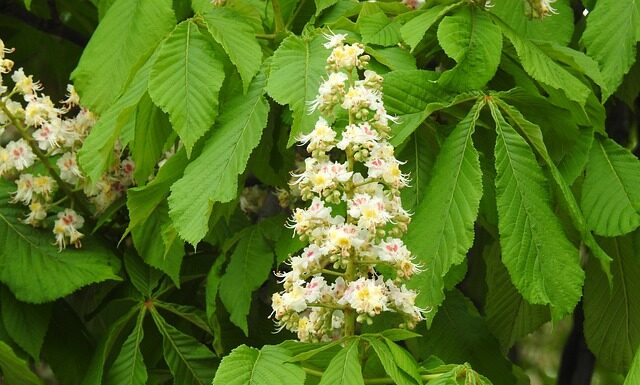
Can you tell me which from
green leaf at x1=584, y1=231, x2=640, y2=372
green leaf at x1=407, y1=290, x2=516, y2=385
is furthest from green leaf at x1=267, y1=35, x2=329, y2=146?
green leaf at x1=584, y1=231, x2=640, y2=372

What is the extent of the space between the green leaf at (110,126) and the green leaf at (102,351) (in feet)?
1.73

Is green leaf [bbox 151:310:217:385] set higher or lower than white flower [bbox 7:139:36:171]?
lower

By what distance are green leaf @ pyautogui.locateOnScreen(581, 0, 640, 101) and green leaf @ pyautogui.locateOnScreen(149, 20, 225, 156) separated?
0.83 metres

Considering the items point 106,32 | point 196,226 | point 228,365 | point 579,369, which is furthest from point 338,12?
point 579,369

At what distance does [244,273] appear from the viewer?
2.71 m

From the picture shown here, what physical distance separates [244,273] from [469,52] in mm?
826

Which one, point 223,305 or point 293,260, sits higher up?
point 293,260

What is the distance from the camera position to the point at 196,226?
208 centimetres

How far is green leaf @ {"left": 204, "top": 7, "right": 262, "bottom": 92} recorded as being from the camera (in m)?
2.29

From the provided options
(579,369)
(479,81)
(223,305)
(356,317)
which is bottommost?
(579,369)


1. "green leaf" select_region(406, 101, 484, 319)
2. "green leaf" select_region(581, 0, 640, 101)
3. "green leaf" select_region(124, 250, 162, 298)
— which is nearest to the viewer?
"green leaf" select_region(406, 101, 484, 319)

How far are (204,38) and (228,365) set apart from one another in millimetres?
813

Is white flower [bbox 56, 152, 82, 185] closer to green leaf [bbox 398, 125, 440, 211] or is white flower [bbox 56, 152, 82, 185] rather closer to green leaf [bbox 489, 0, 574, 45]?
green leaf [bbox 398, 125, 440, 211]

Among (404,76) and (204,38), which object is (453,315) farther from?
(204,38)
